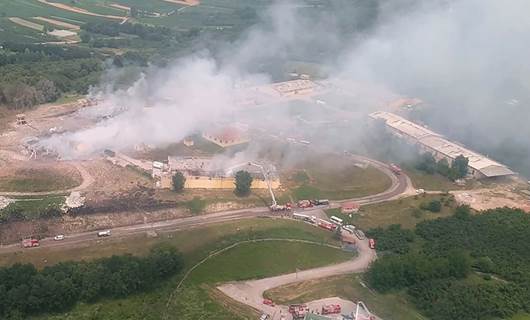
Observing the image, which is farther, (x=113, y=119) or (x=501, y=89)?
(x=501, y=89)

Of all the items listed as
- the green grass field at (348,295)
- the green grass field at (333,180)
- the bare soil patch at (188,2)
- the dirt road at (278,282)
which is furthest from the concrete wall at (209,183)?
the bare soil patch at (188,2)

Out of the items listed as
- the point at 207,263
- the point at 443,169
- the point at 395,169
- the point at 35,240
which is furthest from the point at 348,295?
the point at 443,169

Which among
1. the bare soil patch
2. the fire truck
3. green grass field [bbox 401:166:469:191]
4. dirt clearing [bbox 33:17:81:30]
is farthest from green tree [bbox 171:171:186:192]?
the bare soil patch

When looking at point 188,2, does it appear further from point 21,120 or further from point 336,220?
point 336,220

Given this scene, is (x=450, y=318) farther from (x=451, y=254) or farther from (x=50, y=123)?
(x=50, y=123)

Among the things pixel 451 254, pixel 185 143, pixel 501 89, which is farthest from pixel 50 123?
pixel 501 89

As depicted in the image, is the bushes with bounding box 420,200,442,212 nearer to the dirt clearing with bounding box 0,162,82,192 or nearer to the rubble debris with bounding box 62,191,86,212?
the rubble debris with bounding box 62,191,86,212

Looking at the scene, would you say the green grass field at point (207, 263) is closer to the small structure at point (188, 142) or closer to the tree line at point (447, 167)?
the small structure at point (188, 142)
